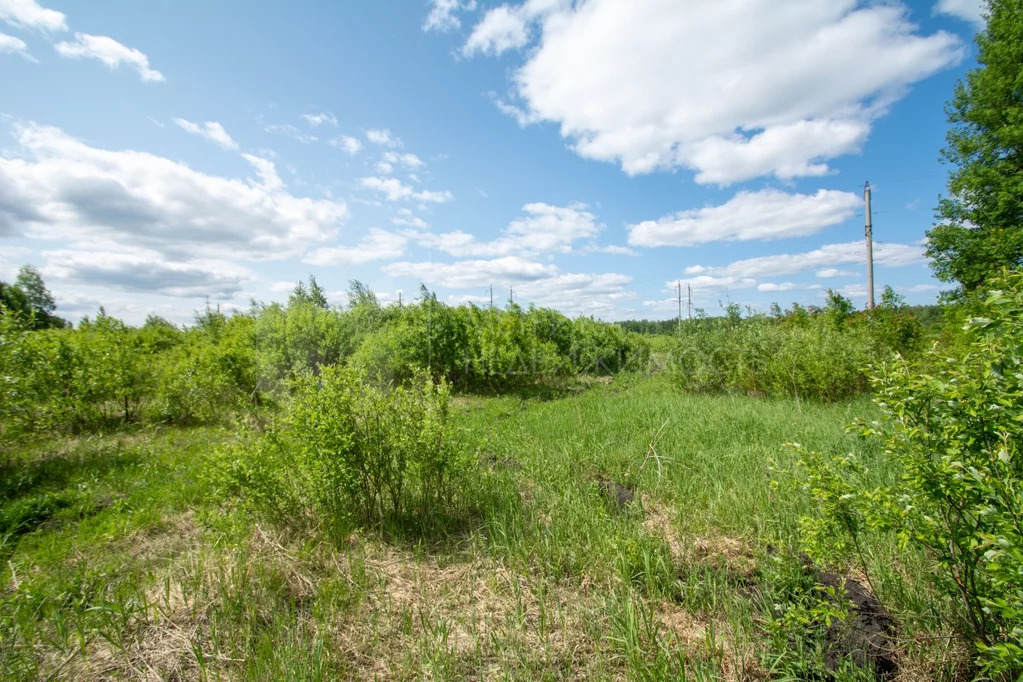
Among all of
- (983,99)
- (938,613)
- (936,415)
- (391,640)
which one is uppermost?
(983,99)

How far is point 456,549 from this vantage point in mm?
3105

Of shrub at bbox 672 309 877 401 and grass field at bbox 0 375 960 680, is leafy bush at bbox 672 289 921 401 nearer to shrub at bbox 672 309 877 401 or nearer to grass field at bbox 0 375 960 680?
shrub at bbox 672 309 877 401

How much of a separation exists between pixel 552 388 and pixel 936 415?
34.3 feet

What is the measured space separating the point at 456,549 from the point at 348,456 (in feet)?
3.34

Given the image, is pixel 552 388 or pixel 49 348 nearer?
pixel 49 348

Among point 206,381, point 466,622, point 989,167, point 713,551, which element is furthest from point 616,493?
point 989,167

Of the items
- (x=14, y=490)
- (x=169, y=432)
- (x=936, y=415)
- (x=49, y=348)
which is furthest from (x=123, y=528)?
(x=936, y=415)

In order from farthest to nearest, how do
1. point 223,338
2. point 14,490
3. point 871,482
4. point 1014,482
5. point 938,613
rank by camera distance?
point 223,338 < point 14,490 < point 871,482 < point 938,613 < point 1014,482

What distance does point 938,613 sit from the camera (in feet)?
6.79

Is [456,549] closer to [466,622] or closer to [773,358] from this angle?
[466,622]

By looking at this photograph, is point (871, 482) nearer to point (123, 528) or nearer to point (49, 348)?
point (123, 528)

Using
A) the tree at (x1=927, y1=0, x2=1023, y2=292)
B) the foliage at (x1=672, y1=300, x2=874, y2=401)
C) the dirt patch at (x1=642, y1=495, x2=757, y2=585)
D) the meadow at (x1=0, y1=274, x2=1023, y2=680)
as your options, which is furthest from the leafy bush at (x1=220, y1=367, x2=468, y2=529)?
the tree at (x1=927, y1=0, x2=1023, y2=292)

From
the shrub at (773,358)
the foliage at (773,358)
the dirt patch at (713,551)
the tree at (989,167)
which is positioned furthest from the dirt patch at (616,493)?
the tree at (989,167)

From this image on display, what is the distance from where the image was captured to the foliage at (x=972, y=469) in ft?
4.38
